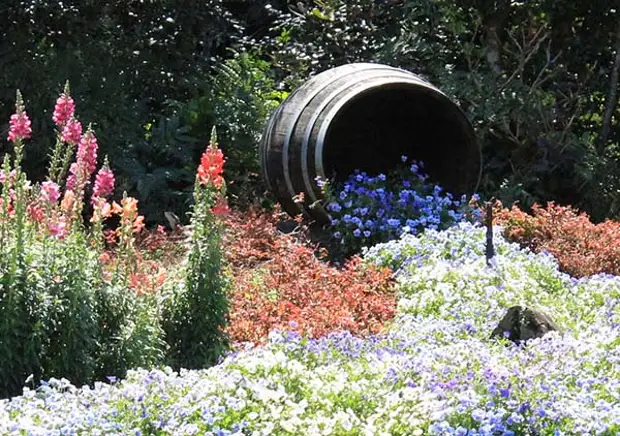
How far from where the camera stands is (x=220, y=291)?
4.95 metres

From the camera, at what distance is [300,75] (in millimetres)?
10039

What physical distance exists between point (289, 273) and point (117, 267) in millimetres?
1765

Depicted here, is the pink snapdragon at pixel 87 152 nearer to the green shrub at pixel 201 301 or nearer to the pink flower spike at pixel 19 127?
the pink flower spike at pixel 19 127

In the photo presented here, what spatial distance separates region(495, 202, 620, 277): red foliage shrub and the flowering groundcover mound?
1.42 m

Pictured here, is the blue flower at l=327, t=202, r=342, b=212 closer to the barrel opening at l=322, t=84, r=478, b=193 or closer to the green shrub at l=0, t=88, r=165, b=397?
the barrel opening at l=322, t=84, r=478, b=193

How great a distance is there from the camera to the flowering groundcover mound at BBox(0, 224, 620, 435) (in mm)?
3898

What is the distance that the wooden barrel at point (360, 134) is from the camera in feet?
25.6

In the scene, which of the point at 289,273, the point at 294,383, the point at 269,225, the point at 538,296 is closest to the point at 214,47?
the point at 269,225

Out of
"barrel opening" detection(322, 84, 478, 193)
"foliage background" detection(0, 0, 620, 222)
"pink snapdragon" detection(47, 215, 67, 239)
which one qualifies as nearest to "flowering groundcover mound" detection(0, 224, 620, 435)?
"pink snapdragon" detection(47, 215, 67, 239)

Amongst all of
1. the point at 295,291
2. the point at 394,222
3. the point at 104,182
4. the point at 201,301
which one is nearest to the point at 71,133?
the point at 104,182

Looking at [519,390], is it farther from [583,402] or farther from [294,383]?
[294,383]

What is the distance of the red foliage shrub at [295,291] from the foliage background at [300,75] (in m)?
1.31

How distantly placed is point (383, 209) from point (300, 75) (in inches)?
108

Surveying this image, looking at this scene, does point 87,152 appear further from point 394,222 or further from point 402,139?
point 402,139
